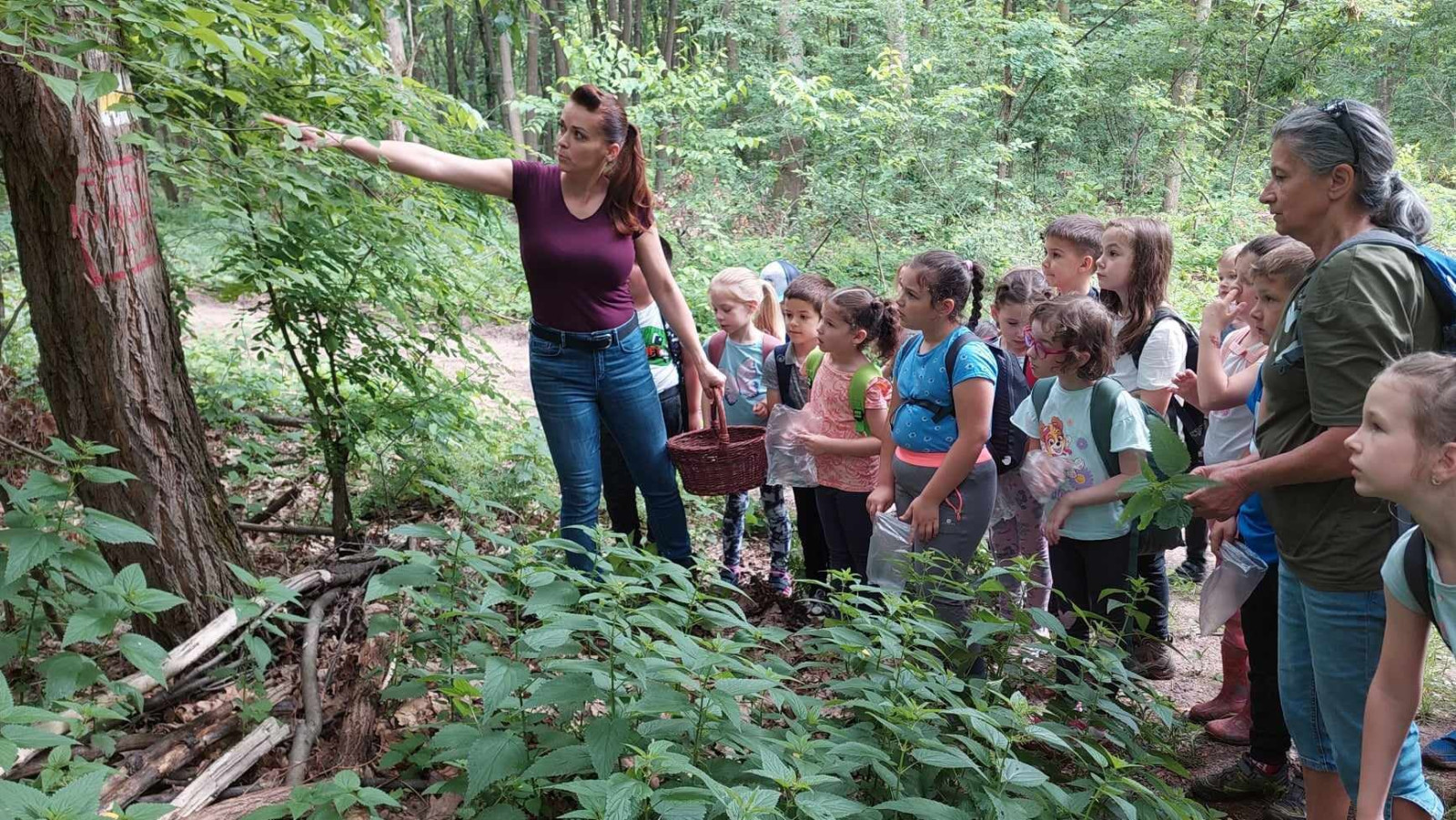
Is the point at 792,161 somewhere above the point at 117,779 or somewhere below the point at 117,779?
above

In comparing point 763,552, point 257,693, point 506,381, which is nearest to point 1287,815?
point 763,552

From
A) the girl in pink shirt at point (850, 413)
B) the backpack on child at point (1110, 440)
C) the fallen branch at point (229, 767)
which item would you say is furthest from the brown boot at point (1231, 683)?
the fallen branch at point (229, 767)

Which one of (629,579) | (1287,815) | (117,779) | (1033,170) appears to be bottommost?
(1287,815)

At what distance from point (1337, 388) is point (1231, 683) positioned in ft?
6.60

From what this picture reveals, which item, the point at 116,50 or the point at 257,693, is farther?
the point at 257,693

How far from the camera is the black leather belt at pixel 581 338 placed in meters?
3.65

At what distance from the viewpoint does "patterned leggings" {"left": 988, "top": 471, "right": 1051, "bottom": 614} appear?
4102mm

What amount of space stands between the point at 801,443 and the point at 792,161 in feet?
43.4

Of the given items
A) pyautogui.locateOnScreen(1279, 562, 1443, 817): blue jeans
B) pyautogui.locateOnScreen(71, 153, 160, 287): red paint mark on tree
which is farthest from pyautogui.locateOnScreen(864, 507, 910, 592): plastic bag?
pyautogui.locateOnScreen(71, 153, 160, 287): red paint mark on tree

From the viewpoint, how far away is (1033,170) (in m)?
16.9

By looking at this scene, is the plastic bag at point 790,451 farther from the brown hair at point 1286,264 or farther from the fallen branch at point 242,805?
the fallen branch at point 242,805

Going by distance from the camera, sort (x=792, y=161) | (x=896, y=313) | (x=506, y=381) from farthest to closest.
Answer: (x=792, y=161), (x=506, y=381), (x=896, y=313)

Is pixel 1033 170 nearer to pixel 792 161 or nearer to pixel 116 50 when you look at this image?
pixel 792 161

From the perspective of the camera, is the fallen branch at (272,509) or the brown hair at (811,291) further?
the fallen branch at (272,509)
